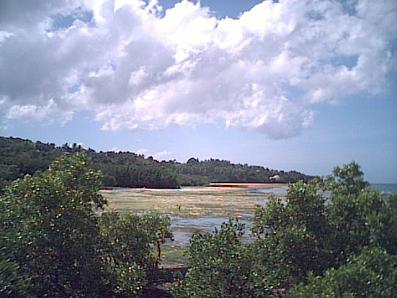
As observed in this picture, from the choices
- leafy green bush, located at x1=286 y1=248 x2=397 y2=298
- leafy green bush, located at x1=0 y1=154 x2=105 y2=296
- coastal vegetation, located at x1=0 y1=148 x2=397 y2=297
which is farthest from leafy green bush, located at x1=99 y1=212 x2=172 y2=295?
leafy green bush, located at x1=286 y1=248 x2=397 y2=298

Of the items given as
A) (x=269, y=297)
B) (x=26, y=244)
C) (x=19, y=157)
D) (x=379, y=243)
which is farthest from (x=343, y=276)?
(x=19, y=157)

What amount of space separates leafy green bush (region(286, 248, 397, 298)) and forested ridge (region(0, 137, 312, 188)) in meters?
4.50

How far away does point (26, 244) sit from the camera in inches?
243

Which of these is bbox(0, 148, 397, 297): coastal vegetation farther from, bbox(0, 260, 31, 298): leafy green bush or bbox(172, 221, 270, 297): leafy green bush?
bbox(0, 260, 31, 298): leafy green bush

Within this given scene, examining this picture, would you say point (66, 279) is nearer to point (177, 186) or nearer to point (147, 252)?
point (147, 252)

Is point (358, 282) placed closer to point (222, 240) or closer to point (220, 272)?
point (220, 272)

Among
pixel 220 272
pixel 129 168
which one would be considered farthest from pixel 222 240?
pixel 129 168

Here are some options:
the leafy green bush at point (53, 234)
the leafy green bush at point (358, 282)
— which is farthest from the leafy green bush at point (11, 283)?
the leafy green bush at point (358, 282)

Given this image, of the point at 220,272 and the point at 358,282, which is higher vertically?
the point at 358,282

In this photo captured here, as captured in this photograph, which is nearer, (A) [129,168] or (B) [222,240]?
(B) [222,240]

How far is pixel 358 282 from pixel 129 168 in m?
45.1

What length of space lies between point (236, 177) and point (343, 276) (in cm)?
5544

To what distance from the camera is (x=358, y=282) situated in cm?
479

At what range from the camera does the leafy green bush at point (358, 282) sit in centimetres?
471
